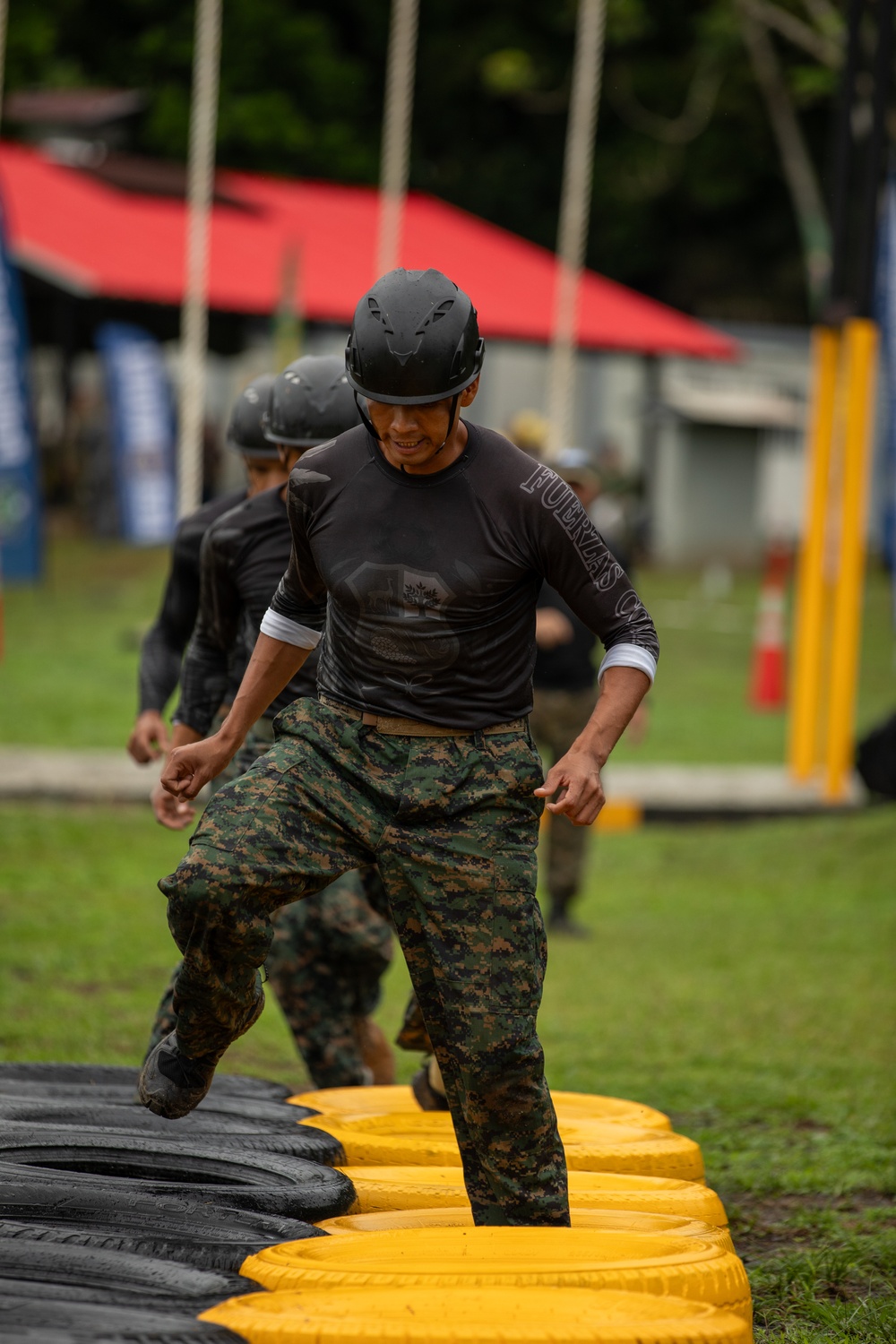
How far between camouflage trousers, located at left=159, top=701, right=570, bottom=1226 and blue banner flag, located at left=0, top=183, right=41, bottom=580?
1343cm

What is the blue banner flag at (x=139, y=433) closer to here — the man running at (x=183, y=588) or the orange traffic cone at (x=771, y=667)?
the orange traffic cone at (x=771, y=667)

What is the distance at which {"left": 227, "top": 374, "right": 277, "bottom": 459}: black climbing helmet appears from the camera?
5.65m

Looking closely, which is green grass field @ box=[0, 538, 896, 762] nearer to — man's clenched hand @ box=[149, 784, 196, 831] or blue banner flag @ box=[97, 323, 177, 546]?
blue banner flag @ box=[97, 323, 177, 546]

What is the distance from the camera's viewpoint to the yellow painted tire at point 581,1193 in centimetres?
450

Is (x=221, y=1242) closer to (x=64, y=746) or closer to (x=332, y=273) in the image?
(x=64, y=746)

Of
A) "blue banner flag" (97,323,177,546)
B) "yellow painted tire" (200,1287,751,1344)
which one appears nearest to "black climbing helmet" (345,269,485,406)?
"yellow painted tire" (200,1287,751,1344)

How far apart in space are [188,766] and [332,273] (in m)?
24.9

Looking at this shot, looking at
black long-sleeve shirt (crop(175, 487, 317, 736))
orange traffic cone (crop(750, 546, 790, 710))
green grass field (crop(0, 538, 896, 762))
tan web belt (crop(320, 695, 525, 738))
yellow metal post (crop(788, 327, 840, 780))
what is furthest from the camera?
orange traffic cone (crop(750, 546, 790, 710))

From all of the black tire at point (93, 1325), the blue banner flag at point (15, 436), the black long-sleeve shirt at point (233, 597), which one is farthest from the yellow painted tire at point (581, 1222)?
the blue banner flag at point (15, 436)

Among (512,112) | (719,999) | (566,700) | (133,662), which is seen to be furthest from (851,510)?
(512,112)

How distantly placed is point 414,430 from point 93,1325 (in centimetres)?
191

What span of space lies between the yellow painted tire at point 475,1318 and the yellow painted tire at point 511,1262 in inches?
2.5

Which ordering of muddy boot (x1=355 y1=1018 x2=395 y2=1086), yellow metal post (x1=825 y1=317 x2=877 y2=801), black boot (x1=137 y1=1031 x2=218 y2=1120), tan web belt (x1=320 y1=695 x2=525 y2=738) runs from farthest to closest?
yellow metal post (x1=825 y1=317 x2=877 y2=801), muddy boot (x1=355 y1=1018 x2=395 y2=1086), black boot (x1=137 y1=1031 x2=218 y2=1120), tan web belt (x1=320 y1=695 x2=525 y2=738)

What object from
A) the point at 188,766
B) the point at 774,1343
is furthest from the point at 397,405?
the point at 774,1343
